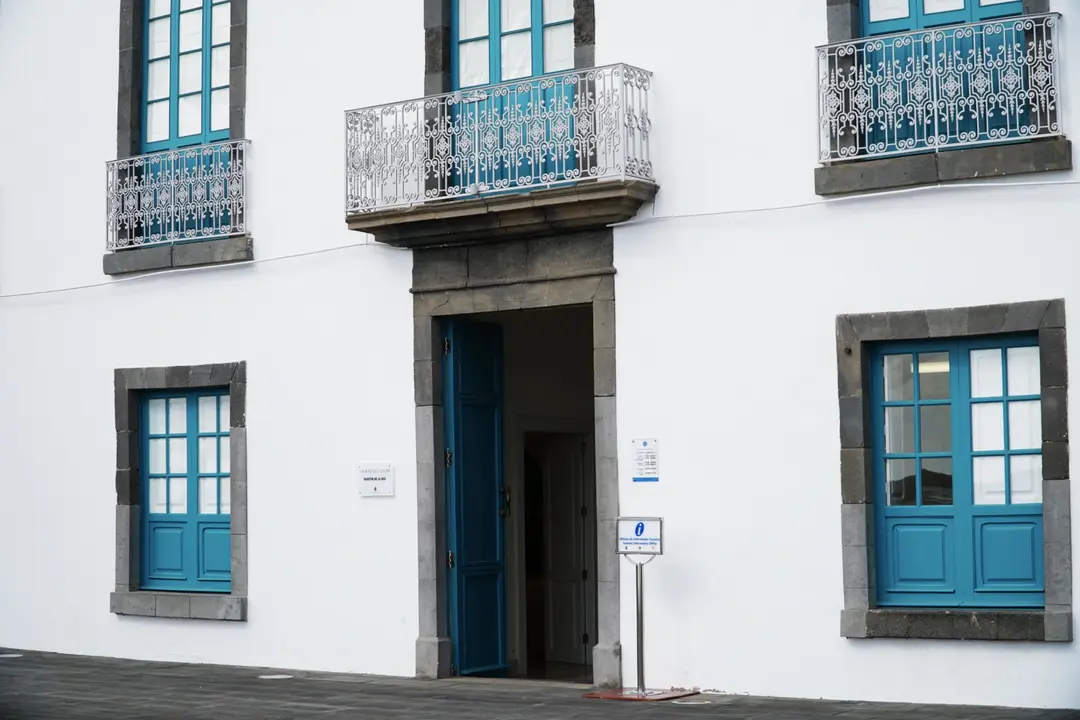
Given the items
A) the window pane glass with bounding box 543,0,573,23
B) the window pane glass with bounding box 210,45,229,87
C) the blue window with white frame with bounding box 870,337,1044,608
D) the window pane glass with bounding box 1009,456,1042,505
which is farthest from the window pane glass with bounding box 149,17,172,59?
the window pane glass with bounding box 1009,456,1042,505

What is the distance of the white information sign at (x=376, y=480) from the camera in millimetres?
13703

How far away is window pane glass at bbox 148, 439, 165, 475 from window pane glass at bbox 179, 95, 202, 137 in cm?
288

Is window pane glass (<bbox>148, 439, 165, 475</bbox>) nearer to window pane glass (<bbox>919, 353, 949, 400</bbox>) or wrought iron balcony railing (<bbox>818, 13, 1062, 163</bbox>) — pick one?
wrought iron balcony railing (<bbox>818, 13, 1062, 163</bbox>)

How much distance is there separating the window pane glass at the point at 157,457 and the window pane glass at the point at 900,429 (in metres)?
7.14

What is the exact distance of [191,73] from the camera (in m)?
15.5

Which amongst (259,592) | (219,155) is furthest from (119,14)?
(259,592)

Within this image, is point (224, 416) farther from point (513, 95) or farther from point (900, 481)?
point (900, 481)

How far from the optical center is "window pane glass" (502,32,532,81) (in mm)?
13328

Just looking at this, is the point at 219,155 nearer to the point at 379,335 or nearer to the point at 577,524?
the point at 379,335

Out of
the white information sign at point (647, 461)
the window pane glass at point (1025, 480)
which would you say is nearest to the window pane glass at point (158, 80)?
the white information sign at point (647, 461)

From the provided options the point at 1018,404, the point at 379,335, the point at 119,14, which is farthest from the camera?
the point at 119,14

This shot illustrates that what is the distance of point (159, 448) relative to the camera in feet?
51.1

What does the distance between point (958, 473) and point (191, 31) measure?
8.36 meters

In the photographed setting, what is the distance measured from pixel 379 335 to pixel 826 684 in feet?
15.7
